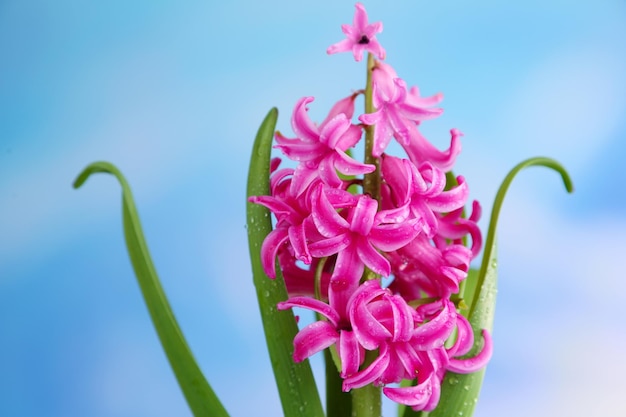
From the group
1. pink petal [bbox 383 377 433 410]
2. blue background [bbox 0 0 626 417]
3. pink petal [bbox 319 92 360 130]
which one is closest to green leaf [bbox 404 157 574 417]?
pink petal [bbox 383 377 433 410]

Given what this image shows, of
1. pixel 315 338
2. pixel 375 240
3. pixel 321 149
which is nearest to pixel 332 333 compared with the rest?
pixel 315 338

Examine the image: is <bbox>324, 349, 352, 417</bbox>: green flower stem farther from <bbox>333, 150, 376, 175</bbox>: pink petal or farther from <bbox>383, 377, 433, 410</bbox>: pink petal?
<bbox>333, 150, 376, 175</bbox>: pink petal

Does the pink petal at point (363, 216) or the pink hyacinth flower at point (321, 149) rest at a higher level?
the pink hyacinth flower at point (321, 149)

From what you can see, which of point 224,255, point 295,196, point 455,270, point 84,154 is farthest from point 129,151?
point 455,270

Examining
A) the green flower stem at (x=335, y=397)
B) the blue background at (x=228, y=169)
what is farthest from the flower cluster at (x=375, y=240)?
the blue background at (x=228, y=169)

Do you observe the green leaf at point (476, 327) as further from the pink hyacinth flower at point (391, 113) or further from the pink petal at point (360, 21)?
the pink petal at point (360, 21)

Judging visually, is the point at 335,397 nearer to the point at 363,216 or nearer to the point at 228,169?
the point at 363,216
